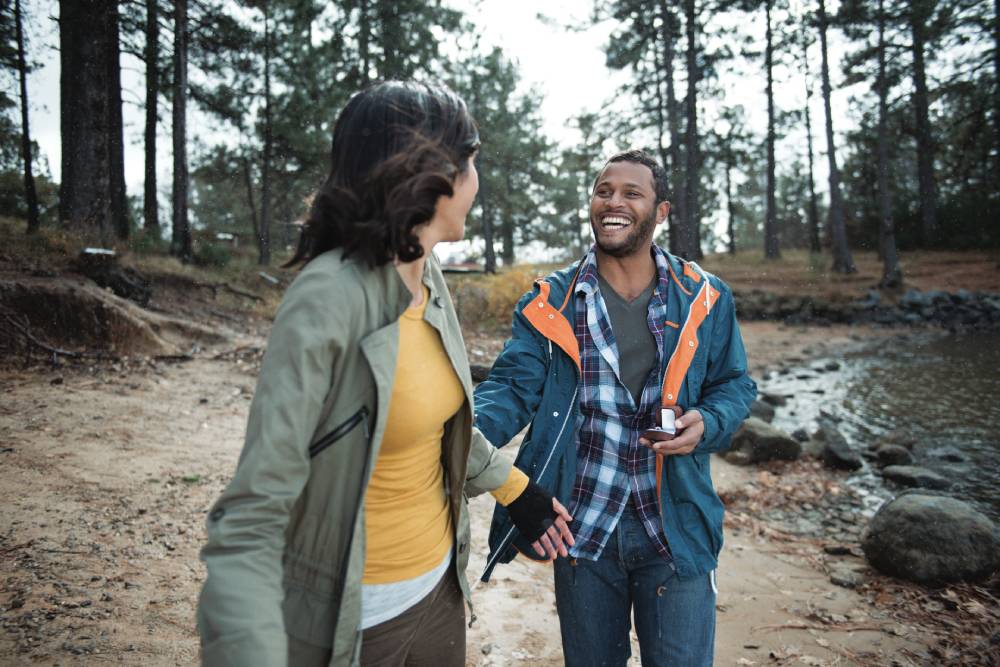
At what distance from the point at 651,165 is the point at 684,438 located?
4.43 ft

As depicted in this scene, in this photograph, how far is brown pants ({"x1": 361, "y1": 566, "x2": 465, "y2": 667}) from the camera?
1.55m

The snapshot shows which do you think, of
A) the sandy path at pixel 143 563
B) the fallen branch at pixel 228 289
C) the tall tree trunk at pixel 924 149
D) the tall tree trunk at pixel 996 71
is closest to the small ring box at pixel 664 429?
the sandy path at pixel 143 563

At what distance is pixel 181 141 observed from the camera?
1517 cm

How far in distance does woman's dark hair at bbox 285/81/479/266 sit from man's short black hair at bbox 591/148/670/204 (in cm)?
142

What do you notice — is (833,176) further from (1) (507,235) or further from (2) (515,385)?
(2) (515,385)

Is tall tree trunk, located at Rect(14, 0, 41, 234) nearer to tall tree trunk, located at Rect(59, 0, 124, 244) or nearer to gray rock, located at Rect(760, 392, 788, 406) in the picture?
tall tree trunk, located at Rect(59, 0, 124, 244)

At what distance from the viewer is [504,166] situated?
1259 inches

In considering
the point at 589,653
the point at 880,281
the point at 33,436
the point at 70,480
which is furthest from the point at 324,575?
the point at 880,281

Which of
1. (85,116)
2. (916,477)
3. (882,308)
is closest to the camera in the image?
(916,477)

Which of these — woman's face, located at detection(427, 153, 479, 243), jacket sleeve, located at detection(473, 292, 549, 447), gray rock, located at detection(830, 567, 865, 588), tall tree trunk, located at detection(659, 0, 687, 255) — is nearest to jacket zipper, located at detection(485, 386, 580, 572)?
jacket sleeve, located at detection(473, 292, 549, 447)

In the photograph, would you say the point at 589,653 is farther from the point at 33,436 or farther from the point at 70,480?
the point at 33,436

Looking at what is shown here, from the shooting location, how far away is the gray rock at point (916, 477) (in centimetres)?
679

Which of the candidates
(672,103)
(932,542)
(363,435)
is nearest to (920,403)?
(932,542)

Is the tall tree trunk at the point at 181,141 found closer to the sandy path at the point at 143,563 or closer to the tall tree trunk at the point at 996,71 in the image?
the sandy path at the point at 143,563
